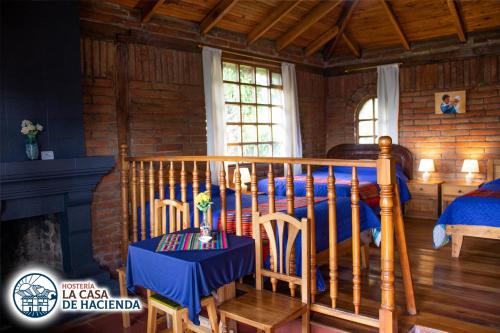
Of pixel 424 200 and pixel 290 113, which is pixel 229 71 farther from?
pixel 424 200

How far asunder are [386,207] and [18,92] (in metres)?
3.05

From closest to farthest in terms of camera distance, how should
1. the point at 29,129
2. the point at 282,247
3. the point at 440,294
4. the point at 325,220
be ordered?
the point at 282,247 → the point at 440,294 → the point at 325,220 → the point at 29,129

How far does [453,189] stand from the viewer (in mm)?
6219

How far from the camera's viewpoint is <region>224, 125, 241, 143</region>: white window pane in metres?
5.98

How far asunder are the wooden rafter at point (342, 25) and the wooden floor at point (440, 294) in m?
3.49

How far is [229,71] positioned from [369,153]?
2.83 meters

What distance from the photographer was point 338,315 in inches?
109

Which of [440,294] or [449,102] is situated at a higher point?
[449,102]

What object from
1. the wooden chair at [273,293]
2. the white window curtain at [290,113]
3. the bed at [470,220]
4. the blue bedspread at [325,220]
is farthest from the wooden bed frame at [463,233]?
the white window curtain at [290,113]

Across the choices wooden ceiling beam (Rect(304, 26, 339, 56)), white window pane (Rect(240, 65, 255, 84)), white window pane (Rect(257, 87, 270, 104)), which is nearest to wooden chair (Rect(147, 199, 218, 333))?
white window pane (Rect(240, 65, 255, 84))


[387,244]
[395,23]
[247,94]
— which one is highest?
[395,23]

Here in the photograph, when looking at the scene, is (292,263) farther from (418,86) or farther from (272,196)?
(418,86)

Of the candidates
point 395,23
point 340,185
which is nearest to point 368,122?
point 395,23

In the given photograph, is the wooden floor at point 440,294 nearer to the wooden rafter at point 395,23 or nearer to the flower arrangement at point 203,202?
the flower arrangement at point 203,202
